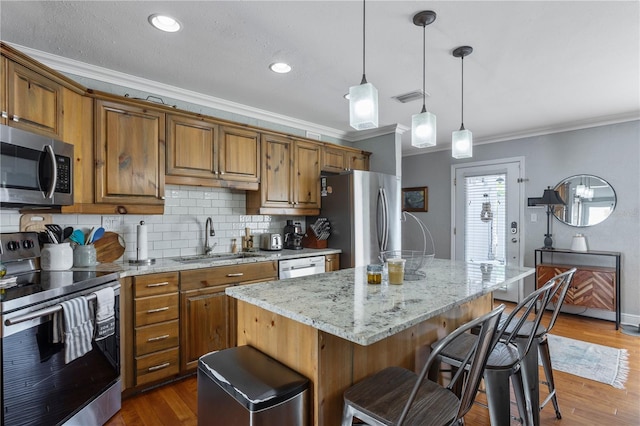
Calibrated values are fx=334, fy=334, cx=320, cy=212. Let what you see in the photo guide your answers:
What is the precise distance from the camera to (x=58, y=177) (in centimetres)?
214

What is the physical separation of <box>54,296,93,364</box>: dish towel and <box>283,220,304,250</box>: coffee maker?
2187 millimetres

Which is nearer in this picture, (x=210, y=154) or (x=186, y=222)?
(x=210, y=154)

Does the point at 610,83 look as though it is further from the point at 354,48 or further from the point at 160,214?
the point at 160,214

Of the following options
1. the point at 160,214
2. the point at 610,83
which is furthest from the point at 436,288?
the point at 610,83

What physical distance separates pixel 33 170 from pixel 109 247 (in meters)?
0.86

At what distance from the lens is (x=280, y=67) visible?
2584 mm

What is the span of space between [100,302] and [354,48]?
7.40 ft

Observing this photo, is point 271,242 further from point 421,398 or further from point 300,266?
point 421,398

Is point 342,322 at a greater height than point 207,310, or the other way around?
point 342,322

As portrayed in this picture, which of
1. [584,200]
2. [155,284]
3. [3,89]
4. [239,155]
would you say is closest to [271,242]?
[239,155]

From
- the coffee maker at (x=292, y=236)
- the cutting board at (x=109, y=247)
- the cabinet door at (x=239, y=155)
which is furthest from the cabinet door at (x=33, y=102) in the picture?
the coffee maker at (x=292, y=236)

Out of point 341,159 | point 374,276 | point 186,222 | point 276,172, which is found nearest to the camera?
point 374,276

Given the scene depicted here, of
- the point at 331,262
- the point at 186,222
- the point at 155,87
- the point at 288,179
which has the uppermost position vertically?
the point at 155,87

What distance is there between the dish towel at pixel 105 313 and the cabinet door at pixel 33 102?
1.08 metres
